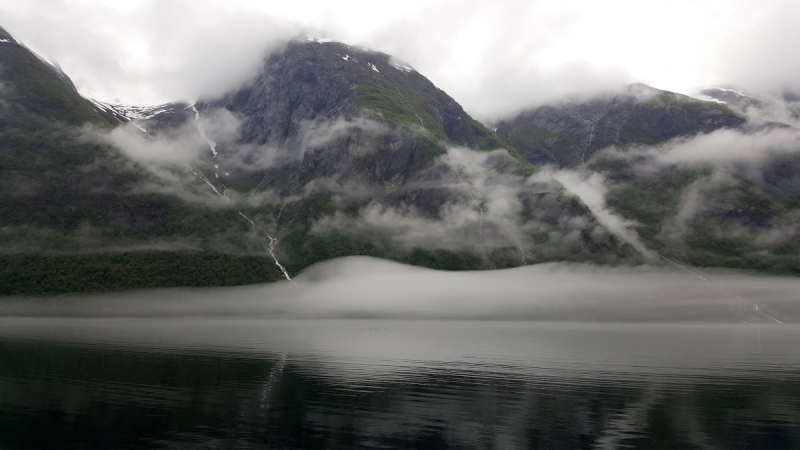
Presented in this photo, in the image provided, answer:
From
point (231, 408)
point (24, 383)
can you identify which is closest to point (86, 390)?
point (24, 383)

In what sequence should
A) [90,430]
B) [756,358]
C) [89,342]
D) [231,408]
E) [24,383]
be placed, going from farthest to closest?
[89,342] → [756,358] → [24,383] → [231,408] → [90,430]

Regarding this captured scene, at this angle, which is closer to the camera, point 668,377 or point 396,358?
point 668,377

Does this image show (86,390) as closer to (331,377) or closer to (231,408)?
(231,408)

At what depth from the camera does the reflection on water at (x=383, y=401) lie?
42.4 meters

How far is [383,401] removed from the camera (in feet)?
188

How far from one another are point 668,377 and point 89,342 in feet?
395

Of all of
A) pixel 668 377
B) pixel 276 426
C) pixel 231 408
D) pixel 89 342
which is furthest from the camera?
pixel 89 342

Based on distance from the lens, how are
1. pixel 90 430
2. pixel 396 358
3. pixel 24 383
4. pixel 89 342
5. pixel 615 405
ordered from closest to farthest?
pixel 90 430 → pixel 615 405 → pixel 24 383 → pixel 396 358 → pixel 89 342

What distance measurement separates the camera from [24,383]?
62.4m

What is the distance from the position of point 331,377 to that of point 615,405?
36.9 m

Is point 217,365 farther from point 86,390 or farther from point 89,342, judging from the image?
point 89,342

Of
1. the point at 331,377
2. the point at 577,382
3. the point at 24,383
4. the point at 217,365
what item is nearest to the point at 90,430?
the point at 24,383

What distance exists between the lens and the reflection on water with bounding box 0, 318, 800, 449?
139ft

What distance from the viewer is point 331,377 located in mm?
74938
